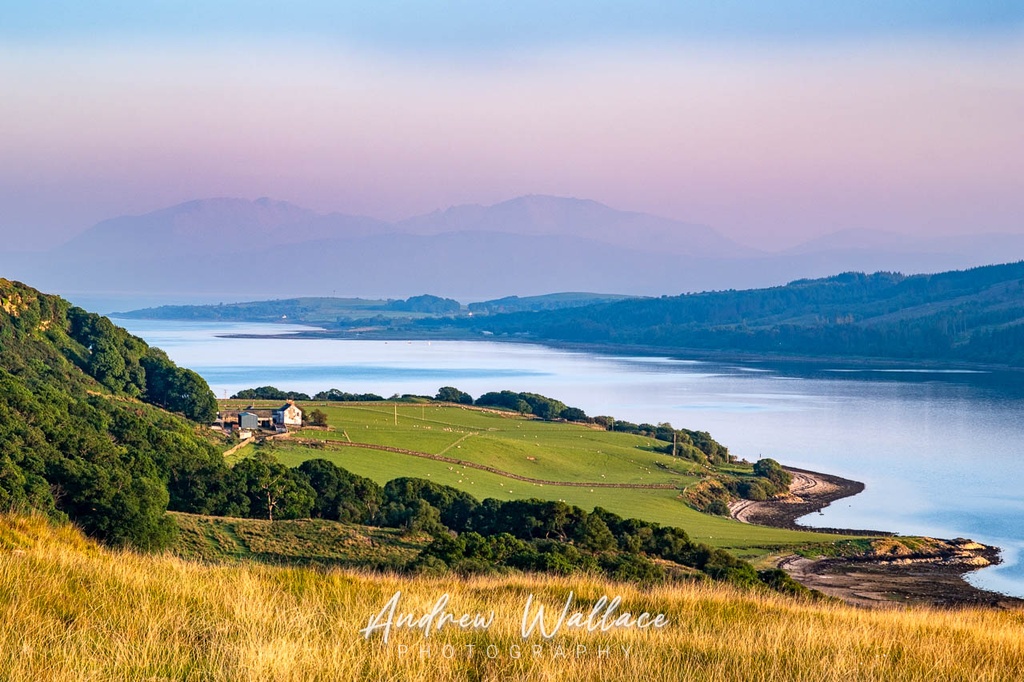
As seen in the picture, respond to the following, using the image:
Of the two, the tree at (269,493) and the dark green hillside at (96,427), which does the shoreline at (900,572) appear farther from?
the dark green hillside at (96,427)

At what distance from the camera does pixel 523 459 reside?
65562 mm

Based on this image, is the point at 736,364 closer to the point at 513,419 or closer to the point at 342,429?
the point at 513,419

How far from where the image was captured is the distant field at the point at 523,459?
51.2 m

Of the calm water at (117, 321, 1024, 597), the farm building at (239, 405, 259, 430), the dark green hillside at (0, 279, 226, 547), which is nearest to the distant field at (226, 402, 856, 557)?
the farm building at (239, 405, 259, 430)

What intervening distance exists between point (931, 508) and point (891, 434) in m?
31.9

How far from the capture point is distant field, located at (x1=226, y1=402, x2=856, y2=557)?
168 feet

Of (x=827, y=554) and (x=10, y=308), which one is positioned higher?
(x=10, y=308)

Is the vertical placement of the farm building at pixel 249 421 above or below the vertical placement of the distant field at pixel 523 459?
above

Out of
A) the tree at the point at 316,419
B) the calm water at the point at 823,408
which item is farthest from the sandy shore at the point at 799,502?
the tree at the point at 316,419

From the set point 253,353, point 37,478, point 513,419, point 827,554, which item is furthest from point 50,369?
point 253,353

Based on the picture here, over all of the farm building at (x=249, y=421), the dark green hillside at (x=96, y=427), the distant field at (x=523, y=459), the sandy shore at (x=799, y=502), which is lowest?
the sandy shore at (x=799, y=502)

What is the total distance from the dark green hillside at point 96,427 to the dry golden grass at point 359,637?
9.68 metres

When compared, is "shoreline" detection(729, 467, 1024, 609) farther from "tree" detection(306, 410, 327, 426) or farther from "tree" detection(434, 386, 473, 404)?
"tree" detection(434, 386, 473, 404)

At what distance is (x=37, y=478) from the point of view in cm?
2741
